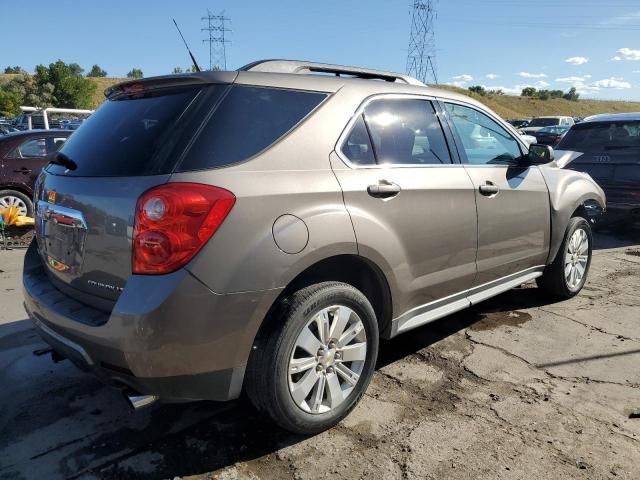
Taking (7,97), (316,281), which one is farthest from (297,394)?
(7,97)

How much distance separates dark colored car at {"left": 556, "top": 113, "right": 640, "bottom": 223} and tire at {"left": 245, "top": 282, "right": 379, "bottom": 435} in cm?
622

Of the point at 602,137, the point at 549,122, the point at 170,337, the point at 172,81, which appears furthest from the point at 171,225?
the point at 549,122

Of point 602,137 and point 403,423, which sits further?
point 602,137

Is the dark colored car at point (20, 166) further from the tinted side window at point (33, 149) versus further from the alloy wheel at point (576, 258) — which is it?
the alloy wheel at point (576, 258)

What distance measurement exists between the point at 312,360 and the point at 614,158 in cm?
690

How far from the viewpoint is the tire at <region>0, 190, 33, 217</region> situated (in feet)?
26.3

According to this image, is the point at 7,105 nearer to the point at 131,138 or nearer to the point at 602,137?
the point at 602,137

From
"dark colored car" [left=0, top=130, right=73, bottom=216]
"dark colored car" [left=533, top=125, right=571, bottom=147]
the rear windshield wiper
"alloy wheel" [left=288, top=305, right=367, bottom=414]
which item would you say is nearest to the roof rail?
the rear windshield wiper

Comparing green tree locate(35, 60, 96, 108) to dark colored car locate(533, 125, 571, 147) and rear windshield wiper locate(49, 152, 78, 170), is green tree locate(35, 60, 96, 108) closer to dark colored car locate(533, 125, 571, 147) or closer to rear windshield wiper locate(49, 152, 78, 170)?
dark colored car locate(533, 125, 571, 147)

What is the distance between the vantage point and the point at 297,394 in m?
2.62

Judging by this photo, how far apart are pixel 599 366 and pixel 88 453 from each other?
3218mm

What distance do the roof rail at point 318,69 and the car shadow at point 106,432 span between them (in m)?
1.85

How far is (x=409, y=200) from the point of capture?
3070mm

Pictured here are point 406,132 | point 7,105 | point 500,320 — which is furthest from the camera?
point 7,105
